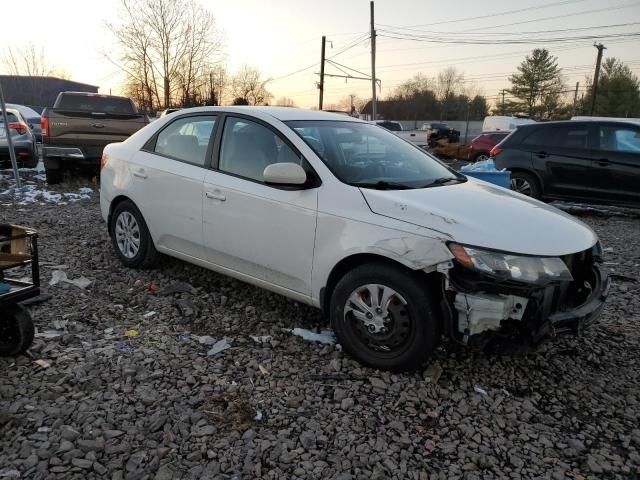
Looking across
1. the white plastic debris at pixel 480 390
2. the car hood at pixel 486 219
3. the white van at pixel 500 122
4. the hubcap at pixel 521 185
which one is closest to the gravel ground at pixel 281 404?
the white plastic debris at pixel 480 390

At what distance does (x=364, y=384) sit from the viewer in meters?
3.09

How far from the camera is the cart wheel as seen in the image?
3.21 metres

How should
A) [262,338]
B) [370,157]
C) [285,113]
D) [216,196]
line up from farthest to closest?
[285,113], [216,196], [370,157], [262,338]

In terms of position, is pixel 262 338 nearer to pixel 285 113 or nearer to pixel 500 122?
pixel 285 113

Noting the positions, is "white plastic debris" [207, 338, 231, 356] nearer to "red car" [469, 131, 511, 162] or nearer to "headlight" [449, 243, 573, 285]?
"headlight" [449, 243, 573, 285]

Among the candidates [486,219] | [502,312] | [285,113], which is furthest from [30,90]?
[502,312]

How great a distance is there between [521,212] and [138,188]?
10.7 feet

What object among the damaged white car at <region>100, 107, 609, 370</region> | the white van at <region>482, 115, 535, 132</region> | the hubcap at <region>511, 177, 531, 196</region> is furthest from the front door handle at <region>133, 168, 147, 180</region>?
the white van at <region>482, 115, 535, 132</region>

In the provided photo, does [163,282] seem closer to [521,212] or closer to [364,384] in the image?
[364,384]

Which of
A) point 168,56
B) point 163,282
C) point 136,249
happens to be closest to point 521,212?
point 163,282

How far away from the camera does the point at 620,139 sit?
8133 mm

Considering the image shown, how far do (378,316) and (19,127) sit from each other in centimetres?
1071

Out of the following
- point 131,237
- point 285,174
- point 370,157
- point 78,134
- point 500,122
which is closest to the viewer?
point 285,174

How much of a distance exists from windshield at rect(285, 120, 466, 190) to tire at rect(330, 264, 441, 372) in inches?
25.9
